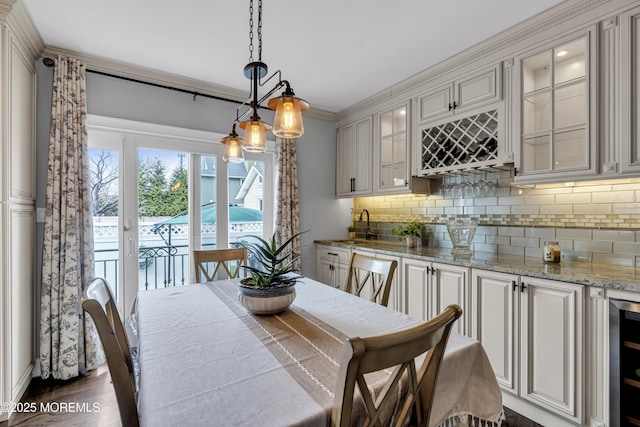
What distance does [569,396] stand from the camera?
170 cm

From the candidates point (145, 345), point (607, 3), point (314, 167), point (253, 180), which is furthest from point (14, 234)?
point (607, 3)

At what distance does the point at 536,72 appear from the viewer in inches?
84.8

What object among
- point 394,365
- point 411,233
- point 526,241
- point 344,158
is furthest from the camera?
point 344,158

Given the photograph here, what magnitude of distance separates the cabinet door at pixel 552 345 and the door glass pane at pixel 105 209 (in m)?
3.27

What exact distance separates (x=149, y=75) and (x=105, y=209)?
4.25 feet

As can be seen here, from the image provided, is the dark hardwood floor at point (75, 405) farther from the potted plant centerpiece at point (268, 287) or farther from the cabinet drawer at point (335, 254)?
the cabinet drawer at point (335, 254)

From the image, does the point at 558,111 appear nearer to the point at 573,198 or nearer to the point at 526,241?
the point at 573,198

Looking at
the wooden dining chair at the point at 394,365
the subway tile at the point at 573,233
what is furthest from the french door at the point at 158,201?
the subway tile at the point at 573,233

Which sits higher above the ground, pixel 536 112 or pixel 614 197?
pixel 536 112

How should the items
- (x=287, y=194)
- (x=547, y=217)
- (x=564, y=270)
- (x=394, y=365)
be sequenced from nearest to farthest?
1. (x=394, y=365)
2. (x=564, y=270)
3. (x=547, y=217)
4. (x=287, y=194)

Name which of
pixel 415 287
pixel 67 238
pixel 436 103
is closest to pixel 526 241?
pixel 415 287

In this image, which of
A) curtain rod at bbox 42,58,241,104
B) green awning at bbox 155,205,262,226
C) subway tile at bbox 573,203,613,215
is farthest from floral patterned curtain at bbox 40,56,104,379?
subway tile at bbox 573,203,613,215

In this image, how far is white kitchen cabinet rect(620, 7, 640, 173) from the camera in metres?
1.71

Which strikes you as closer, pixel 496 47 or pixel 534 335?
pixel 534 335
